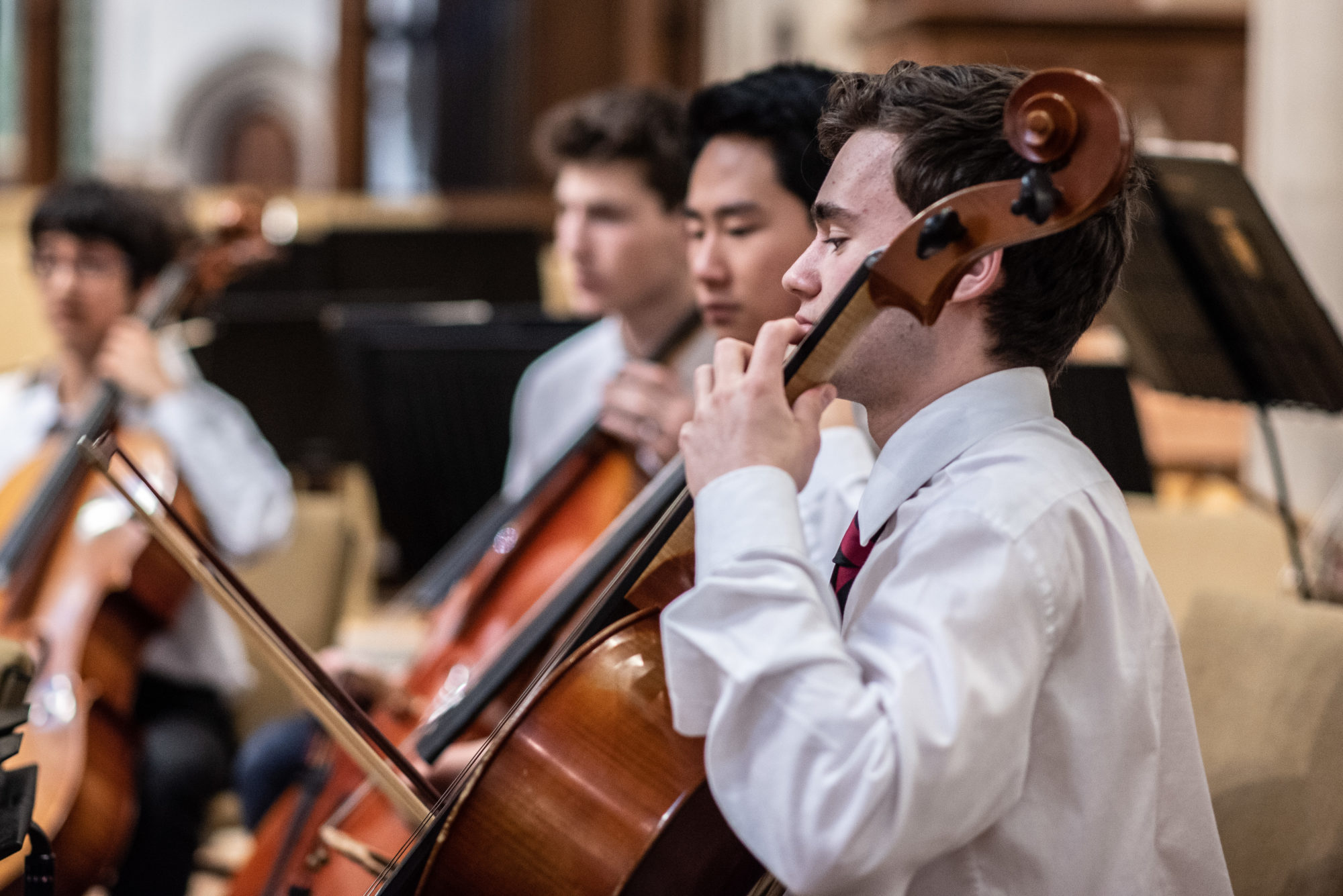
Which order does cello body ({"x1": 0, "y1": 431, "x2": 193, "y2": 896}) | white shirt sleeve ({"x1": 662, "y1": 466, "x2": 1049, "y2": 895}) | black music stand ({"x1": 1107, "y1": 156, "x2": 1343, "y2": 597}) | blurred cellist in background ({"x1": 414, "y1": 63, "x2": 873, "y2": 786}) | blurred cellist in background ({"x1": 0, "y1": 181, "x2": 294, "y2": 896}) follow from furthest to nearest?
blurred cellist in background ({"x1": 0, "y1": 181, "x2": 294, "y2": 896}) < cello body ({"x1": 0, "y1": 431, "x2": 193, "y2": 896}) < black music stand ({"x1": 1107, "y1": 156, "x2": 1343, "y2": 597}) < blurred cellist in background ({"x1": 414, "y1": 63, "x2": 873, "y2": 786}) < white shirt sleeve ({"x1": 662, "y1": 466, "x2": 1049, "y2": 895})

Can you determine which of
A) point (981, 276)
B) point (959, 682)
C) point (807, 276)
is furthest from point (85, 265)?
point (959, 682)

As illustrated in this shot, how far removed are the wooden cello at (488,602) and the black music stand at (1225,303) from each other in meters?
0.59

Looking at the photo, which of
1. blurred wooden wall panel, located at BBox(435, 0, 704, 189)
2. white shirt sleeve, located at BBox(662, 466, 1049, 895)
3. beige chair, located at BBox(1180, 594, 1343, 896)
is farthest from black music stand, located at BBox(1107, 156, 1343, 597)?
blurred wooden wall panel, located at BBox(435, 0, 704, 189)

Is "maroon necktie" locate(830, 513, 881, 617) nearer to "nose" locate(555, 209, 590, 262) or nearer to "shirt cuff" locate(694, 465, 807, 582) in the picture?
"shirt cuff" locate(694, 465, 807, 582)

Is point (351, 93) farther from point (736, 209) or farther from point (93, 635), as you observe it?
point (736, 209)

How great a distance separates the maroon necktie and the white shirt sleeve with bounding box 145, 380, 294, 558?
1387 mm

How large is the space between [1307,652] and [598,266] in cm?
127

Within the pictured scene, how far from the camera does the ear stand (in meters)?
0.83

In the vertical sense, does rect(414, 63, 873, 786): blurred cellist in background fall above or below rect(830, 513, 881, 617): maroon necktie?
above

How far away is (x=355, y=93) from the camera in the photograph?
5.83 meters

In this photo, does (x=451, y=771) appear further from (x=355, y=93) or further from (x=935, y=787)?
(x=355, y=93)

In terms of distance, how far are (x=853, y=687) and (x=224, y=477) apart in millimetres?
1617

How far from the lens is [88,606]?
1.81 metres

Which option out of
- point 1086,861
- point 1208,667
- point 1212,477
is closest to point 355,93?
point 1212,477
